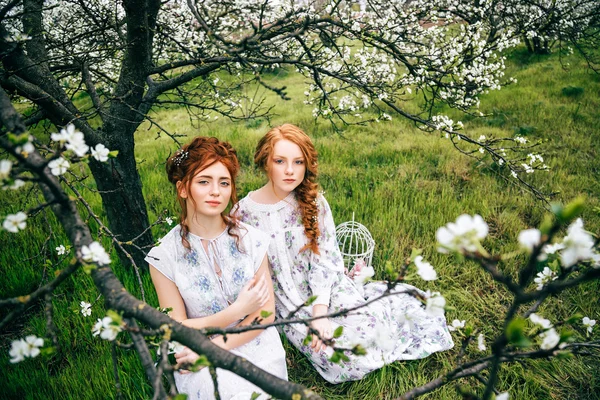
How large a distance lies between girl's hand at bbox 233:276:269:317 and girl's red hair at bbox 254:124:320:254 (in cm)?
72

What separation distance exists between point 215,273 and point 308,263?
0.87m

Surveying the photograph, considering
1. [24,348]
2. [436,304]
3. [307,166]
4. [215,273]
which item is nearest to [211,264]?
[215,273]

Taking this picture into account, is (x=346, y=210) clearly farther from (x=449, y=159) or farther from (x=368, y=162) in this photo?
(x=449, y=159)

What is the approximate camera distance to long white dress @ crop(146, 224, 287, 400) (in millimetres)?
2066

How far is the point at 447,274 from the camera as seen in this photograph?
322 centimetres

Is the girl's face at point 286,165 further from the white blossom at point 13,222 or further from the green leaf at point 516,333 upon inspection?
the green leaf at point 516,333

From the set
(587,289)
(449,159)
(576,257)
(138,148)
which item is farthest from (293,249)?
(138,148)

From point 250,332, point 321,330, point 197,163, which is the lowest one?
point 321,330

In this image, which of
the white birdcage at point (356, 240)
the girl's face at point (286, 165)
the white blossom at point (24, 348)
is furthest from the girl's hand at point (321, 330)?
the white blossom at point (24, 348)

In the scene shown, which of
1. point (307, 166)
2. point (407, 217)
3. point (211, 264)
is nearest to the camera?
point (211, 264)

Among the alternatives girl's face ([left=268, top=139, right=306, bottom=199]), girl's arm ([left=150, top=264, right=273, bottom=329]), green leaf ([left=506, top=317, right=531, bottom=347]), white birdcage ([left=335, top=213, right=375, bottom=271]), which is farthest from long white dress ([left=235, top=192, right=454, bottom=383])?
green leaf ([left=506, top=317, right=531, bottom=347])

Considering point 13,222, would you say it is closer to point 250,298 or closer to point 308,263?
point 250,298

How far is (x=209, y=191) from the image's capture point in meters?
2.01

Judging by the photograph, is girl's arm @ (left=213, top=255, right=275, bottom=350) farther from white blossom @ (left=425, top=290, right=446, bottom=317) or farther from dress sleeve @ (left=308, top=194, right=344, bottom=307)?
white blossom @ (left=425, top=290, right=446, bottom=317)
